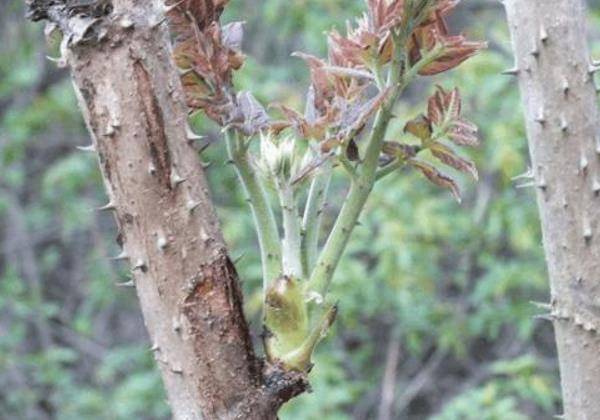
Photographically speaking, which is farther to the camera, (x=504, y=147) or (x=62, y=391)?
(x=62, y=391)

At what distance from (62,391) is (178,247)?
2792mm

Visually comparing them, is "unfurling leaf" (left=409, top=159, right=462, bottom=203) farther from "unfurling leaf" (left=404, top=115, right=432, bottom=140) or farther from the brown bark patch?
the brown bark patch

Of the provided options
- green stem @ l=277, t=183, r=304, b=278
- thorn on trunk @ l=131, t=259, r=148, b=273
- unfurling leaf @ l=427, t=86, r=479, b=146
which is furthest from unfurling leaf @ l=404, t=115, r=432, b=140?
thorn on trunk @ l=131, t=259, r=148, b=273

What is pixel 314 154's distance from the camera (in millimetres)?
875

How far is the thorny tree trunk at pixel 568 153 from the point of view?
1.02 meters

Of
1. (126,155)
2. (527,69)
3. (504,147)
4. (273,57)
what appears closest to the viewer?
(126,155)

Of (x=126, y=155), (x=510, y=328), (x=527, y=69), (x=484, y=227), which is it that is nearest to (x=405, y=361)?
(x=510, y=328)

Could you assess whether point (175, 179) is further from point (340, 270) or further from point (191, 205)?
point (340, 270)

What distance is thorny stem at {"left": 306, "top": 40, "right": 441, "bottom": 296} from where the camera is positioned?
86cm

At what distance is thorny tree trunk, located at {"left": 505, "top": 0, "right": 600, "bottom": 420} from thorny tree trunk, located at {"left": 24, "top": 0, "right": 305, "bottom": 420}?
33cm

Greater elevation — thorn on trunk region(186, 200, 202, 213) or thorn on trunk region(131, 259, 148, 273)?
thorn on trunk region(186, 200, 202, 213)

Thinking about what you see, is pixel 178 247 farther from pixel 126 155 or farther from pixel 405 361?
pixel 405 361

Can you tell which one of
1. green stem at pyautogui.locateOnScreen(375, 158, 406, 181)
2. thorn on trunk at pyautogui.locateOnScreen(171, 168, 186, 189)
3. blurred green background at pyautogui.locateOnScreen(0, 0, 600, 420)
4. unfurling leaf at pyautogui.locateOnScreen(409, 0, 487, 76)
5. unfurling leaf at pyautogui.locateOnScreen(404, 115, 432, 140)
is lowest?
blurred green background at pyautogui.locateOnScreen(0, 0, 600, 420)

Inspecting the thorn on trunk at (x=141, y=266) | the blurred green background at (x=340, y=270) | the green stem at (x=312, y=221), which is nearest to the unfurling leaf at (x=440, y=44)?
the green stem at (x=312, y=221)
